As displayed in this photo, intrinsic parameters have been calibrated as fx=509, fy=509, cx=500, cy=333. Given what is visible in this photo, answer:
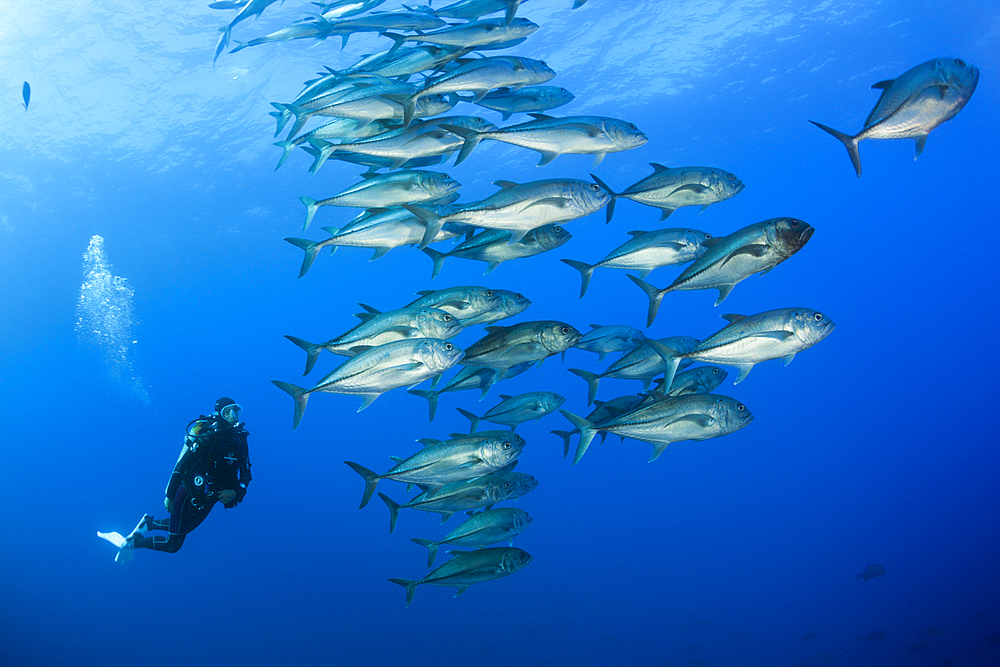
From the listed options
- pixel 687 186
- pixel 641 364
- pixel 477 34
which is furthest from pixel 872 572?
pixel 477 34

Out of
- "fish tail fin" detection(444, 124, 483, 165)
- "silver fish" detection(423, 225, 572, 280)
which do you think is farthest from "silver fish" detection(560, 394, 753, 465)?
"fish tail fin" detection(444, 124, 483, 165)

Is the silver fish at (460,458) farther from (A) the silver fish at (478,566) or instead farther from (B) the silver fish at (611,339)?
(B) the silver fish at (611,339)

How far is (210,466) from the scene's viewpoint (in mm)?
6473

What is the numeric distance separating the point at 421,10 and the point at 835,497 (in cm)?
7061

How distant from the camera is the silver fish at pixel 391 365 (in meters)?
3.12

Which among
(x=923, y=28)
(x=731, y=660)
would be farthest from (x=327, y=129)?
(x=923, y=28)

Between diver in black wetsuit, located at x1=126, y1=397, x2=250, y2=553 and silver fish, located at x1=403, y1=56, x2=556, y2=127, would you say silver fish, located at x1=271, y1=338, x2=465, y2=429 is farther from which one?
diver in black wetsuit, located at x1=126, y1=397, x2=250, y2=553

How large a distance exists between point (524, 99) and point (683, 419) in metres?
2.79

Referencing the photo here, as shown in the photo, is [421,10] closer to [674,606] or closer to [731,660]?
[731,660]

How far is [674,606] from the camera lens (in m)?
28.5

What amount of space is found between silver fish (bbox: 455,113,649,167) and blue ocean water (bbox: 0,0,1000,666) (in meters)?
14.9

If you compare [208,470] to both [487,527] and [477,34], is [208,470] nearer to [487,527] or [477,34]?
[487,527]

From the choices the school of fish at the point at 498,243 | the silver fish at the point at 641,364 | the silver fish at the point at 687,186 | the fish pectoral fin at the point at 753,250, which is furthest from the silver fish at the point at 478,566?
the silver fish at the point at 687,186

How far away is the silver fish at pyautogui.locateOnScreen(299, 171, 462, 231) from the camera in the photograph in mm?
3639
